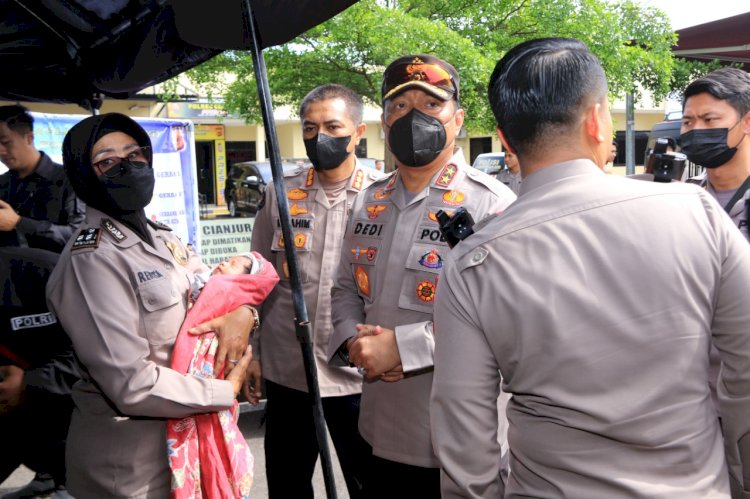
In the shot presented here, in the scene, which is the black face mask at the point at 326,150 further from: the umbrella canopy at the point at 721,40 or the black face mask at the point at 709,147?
the umbrella canopy at the point at 721,40

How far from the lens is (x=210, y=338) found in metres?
2.20

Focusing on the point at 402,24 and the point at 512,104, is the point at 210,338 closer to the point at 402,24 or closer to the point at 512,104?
the point at 512,104

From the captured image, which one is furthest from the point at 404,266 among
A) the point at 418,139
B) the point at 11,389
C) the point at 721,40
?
the point at 721,40

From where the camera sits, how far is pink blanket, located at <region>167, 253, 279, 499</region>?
2.10 meters

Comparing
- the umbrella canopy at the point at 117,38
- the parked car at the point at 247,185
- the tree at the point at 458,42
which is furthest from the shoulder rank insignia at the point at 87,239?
the parked car at the point at 247,185

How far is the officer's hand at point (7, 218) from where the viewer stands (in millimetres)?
3756

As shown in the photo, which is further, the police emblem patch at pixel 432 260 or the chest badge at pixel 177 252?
the chest badge at pixel 177 252

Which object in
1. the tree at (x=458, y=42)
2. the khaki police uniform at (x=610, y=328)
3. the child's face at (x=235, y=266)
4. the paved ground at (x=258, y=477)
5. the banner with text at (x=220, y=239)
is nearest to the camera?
the khaki police uniform at (x=610, y=328)

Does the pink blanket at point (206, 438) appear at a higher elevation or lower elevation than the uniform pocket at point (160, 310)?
lower

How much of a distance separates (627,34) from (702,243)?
46.2 feet

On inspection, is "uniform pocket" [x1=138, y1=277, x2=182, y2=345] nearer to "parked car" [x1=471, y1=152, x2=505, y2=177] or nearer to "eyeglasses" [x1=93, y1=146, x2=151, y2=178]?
"eyeglasses" [x1=93, y1=146, x2=151, y2=178]

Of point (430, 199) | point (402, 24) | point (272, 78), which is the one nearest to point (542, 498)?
point (430, 199)

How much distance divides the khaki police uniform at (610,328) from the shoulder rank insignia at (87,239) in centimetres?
129

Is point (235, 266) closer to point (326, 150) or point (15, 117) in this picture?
point (326, 150)
